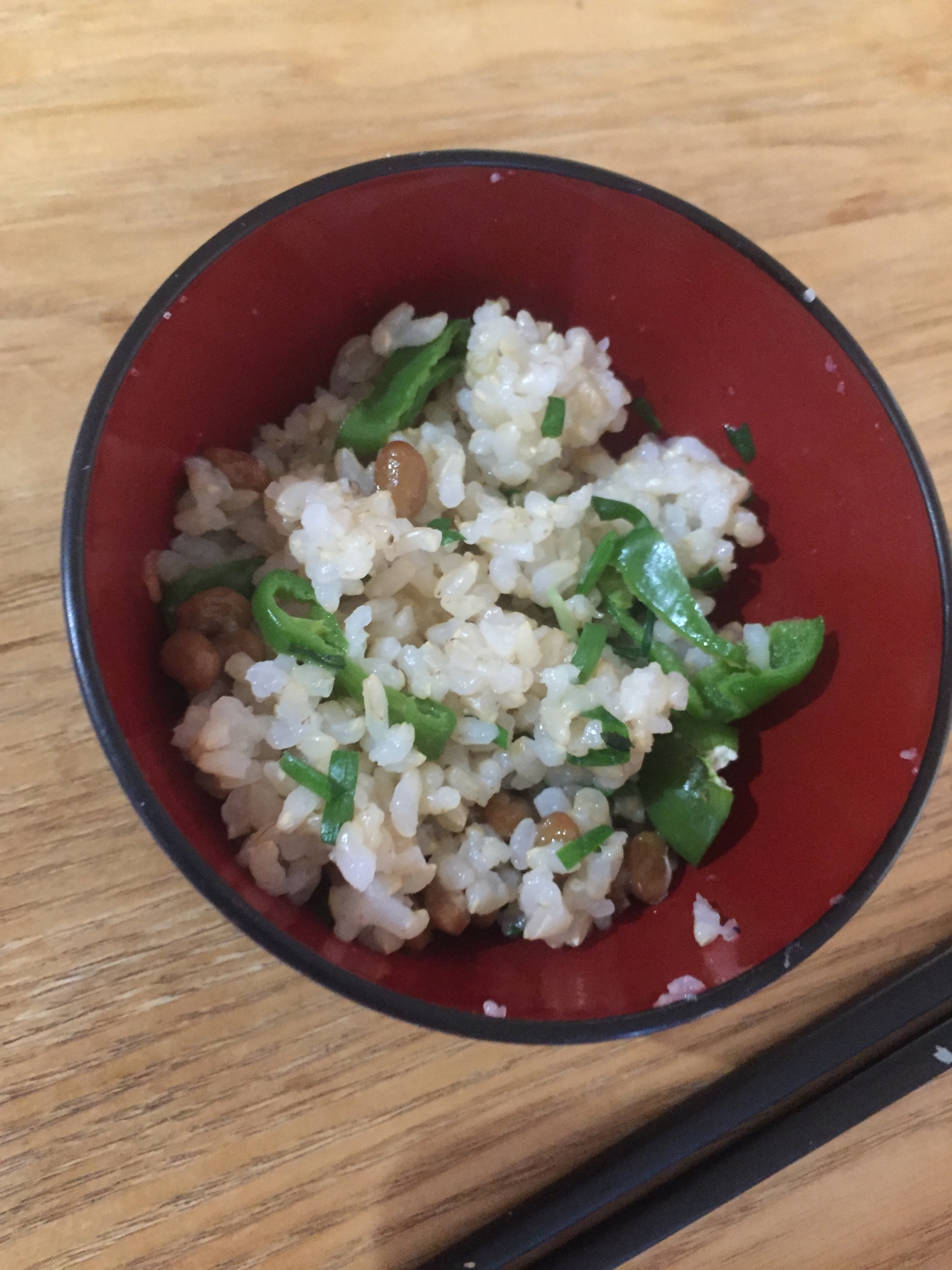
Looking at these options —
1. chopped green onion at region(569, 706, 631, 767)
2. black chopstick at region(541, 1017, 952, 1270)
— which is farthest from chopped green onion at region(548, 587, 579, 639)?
black chopstick at region(541, 1017, 952, 1270)

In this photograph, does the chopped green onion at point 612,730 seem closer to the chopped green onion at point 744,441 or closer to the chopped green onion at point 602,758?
the chopped green onion at point 602,758

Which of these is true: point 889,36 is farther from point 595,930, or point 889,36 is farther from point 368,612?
point 595,930

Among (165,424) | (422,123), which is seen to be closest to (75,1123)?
(165,424)

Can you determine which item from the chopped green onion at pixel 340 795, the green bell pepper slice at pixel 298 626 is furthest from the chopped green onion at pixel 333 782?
the green bell pepper slice at pixel 298 626

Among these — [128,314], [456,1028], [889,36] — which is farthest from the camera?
[889,36]

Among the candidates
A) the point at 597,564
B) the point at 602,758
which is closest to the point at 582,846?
the point at 602,758

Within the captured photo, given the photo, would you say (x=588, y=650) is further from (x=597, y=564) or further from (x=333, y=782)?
(x=333, y=782)

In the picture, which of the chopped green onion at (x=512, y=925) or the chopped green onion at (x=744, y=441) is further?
the chopped green onion at (x=744, y=441)
